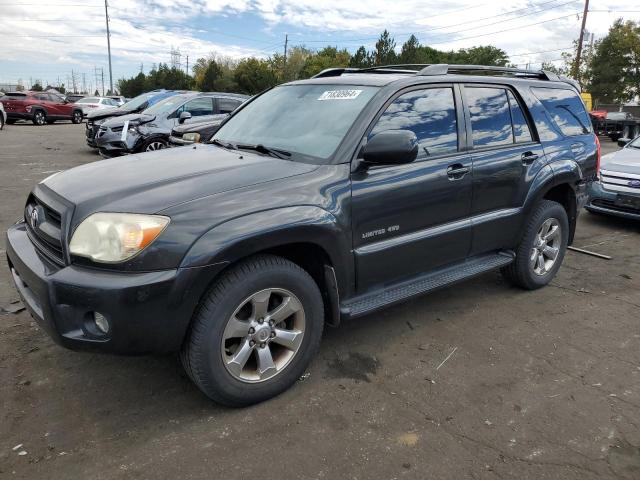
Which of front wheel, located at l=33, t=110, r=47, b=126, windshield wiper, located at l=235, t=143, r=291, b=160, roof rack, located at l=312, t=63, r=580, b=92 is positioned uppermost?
roof rack, located at l=312, t=63, r=580, b=92

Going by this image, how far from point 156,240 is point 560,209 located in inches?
141

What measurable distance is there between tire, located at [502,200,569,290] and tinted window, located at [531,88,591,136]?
726mm

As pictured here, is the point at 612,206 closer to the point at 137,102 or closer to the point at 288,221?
the point at 288,221

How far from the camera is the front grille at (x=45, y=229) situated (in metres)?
2.61

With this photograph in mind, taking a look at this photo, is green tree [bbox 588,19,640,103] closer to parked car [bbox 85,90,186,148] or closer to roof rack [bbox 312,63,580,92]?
parked car [bbox 85,90,186,148]

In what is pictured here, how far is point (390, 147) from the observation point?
9.55 ft

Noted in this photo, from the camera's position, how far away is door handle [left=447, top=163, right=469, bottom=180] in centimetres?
352

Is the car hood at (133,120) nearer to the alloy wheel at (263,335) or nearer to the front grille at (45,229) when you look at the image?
the front grille at (45,229)

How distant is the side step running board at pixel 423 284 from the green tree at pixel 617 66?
41683 mm

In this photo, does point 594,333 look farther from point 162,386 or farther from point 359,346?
point 162,386

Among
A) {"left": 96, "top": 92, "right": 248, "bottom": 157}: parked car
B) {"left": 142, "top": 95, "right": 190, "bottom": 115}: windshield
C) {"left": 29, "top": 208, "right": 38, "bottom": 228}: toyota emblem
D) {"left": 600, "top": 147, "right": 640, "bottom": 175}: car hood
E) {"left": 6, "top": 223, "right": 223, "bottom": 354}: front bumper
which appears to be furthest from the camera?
{"left": 142, "top": 95, "right": 190, "bottom": 115}: windshield

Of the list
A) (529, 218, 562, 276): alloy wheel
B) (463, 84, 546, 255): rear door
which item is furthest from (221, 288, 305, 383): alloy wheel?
(529, 218, 562, 276): alloy wheel

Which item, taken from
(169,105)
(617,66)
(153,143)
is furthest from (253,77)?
(153,143)

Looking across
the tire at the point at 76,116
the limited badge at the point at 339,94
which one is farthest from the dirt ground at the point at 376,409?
the tire at the point at 76,116
